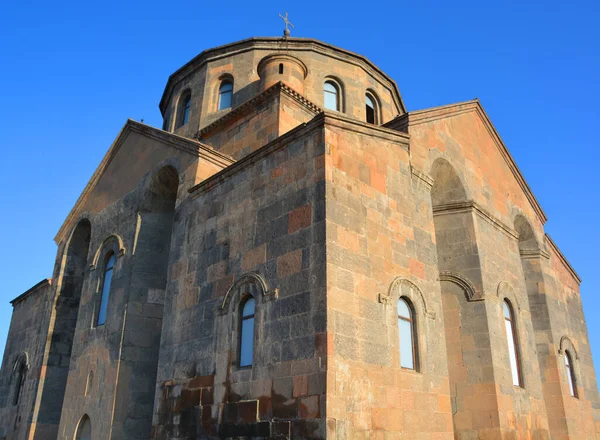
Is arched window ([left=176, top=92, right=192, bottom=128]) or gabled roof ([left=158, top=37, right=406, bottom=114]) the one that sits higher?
gabled roof ([left=158, top=37, right=406, bottom=114])

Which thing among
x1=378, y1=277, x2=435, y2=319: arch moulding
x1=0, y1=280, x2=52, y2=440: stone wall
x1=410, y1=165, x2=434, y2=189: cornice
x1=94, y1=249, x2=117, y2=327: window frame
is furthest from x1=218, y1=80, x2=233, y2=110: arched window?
x1=378, y1=277, x2=435, y2=319: arch moulding

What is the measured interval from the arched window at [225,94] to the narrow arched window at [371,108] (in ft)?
14.4

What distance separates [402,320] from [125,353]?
581 centimetres

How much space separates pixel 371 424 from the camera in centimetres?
691

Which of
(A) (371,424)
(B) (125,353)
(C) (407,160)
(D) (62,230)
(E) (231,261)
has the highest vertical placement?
(D) (62,230)

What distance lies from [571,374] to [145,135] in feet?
40.3

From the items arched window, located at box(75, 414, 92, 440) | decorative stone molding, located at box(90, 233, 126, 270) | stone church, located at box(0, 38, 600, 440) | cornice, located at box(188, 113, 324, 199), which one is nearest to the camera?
stone church, located at box(0, 38, 600, 440)

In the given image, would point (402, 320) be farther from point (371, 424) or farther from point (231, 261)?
point (231, 261)

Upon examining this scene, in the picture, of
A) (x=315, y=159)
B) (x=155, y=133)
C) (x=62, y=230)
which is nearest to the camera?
(x=315, y=159)

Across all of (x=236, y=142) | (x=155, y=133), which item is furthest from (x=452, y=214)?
(x=155, y=133)

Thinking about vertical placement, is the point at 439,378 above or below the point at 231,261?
below

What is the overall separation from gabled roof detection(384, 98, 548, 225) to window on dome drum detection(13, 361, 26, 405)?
13373 mm

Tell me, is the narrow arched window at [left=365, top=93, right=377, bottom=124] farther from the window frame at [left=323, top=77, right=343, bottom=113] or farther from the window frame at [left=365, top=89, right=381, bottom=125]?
the window frame at [left=323, top=77, right=343, bottom=113]

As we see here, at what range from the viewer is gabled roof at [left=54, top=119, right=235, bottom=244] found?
11117 mm
